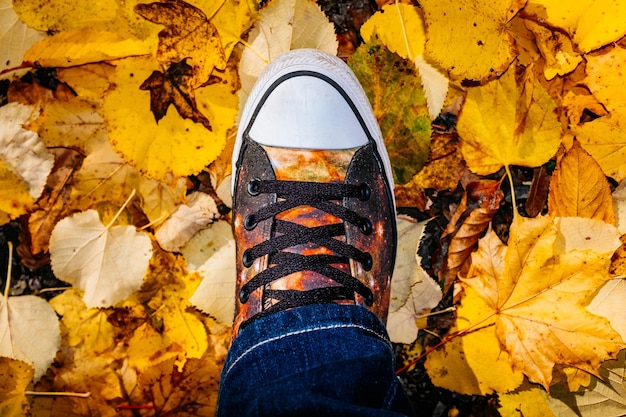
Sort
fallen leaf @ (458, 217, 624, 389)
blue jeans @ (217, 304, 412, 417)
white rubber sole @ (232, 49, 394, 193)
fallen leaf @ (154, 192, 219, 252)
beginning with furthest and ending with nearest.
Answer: fallen leaf @ (154, 192, 219, 252) → white rubber sole @ (232, 49, 394, 193) → fallen leaf @ (458, 217, 624, 389) → blue jeans @ (217, 304, 412, 417)

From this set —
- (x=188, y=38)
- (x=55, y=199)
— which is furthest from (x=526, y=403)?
(x=55, y=199)

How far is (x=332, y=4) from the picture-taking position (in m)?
1.24

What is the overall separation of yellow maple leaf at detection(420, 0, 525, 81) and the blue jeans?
0.56 m

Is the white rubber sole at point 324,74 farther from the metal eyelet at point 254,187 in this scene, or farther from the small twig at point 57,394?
the small twig at point 57,394

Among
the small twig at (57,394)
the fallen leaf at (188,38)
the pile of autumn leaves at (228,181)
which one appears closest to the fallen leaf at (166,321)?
the pile of autumn leaves at (228,181)

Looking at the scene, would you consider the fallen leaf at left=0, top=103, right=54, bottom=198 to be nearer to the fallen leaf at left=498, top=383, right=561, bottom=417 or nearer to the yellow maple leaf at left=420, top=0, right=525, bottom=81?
the yellow maple leaf at left=420, top=0, right=525, bottom=81

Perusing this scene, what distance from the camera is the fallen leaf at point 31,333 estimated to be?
3.97 feet

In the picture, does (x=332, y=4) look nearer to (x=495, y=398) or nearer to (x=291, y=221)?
Result: (x=291, y=221)

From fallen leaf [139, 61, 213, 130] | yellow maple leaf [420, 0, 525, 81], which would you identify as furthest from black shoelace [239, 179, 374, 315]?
yellow maple leaf [420, 0, 525, 81]

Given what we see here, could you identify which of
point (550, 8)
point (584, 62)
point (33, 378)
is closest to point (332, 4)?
point (550, 8)

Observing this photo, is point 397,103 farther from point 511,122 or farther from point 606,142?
point 606,142

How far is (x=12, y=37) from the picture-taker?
1169 mm

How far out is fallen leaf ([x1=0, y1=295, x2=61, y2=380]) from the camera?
1.21m

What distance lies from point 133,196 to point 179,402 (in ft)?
1.71
